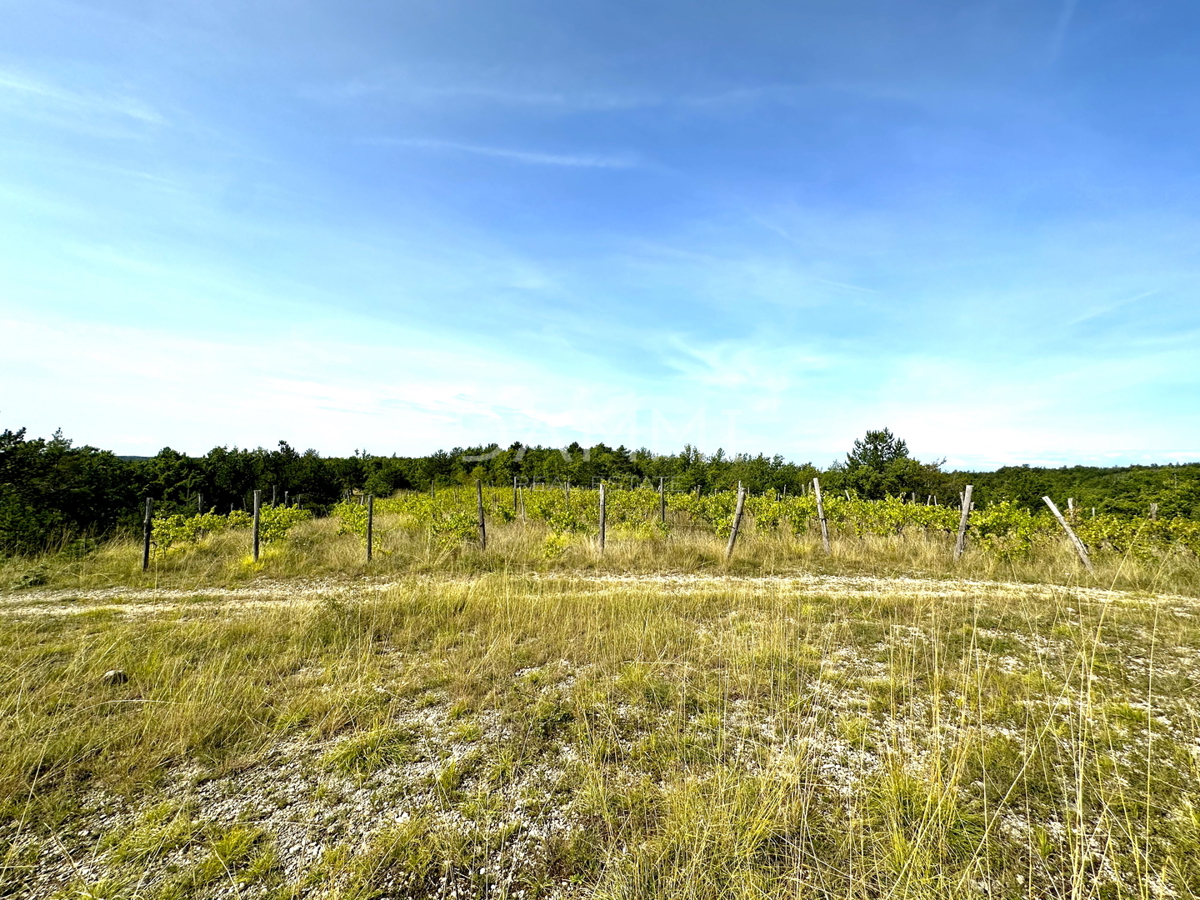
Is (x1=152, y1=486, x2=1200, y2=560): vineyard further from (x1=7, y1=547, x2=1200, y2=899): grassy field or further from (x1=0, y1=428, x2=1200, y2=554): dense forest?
(x1=7, y1=547, x2=1200, y2=899): grassy field

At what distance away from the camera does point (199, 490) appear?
1670cm

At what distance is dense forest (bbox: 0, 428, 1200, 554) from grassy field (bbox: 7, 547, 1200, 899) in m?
7.67

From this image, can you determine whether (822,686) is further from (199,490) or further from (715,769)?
(199,490)

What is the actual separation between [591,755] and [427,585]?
16.8 feet

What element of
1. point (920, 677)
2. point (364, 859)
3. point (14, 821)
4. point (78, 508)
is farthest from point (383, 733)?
point (78, 508)

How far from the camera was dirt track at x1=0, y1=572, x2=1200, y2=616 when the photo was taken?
7.13m

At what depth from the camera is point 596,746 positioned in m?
3.26

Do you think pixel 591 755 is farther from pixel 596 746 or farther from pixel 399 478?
pixel 399 478

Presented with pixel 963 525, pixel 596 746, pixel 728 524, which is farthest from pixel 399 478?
pixel 596 746

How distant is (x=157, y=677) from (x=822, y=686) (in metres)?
5.73

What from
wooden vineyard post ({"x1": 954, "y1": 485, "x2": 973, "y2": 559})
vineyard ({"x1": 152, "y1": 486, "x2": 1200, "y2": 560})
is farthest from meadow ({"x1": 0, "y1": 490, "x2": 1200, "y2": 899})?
vineyard ({"x1": 152, "y1": 486, "x2": 1200, "y2": 560})

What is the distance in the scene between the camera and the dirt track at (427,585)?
23.4 ft

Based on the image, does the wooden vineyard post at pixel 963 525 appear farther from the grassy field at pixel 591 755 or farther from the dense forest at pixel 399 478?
→ the dense forest at pixel 399 478

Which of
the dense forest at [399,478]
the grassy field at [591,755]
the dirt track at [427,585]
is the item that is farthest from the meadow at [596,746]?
the dense forest at [399,478]
